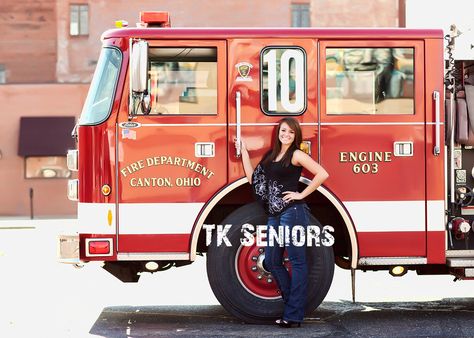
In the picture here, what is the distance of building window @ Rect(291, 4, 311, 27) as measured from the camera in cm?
3731

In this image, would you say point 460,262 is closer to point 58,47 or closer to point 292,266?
point 292,266

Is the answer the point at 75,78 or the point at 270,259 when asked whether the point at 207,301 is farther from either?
the point at 75,78

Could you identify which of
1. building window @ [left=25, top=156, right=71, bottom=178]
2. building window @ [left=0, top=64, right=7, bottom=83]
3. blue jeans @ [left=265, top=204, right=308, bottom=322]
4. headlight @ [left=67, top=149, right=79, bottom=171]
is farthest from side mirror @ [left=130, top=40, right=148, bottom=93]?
building window @ [left=0, top=64, right=7, bottom=83]

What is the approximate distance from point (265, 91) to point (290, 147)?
63 centimetres

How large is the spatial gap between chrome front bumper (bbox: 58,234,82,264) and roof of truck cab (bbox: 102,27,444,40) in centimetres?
185

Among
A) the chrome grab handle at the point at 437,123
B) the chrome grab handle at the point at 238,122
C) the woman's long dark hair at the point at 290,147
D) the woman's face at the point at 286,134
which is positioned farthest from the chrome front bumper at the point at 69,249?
the chrome grab handle at the point at 437,123

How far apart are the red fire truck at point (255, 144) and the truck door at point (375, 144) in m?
0.01

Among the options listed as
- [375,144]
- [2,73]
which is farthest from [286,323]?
[2,73]

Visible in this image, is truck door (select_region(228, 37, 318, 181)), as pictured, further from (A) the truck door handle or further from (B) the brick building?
(B) the brick building

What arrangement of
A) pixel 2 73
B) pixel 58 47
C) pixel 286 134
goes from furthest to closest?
1. pixel 2 73
2. pixel 58 47
3. pixel 286 134

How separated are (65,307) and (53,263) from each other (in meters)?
5.46

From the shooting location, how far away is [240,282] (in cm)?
823

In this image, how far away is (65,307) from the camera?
967cm

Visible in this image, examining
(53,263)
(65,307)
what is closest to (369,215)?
(65,307)
